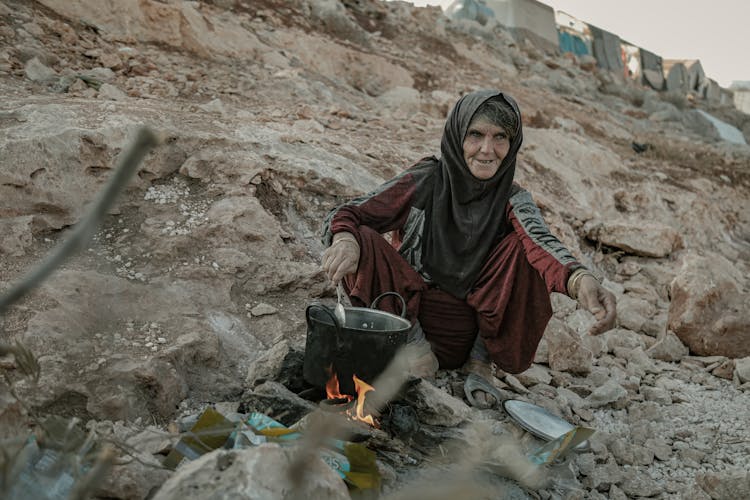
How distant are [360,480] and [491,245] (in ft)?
5.28

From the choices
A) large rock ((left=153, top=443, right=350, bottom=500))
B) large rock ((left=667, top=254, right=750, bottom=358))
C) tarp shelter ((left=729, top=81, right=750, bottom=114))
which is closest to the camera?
large rock ((left=153, top=443, right=350, bottom=500))

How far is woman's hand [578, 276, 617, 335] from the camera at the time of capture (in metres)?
1.98

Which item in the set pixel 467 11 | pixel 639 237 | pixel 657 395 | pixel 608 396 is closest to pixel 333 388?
pixel 608 396

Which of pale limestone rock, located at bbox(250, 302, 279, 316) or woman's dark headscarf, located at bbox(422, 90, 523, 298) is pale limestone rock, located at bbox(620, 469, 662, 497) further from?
pale limestone rock, located at bbox(250, 302, 279, 316)

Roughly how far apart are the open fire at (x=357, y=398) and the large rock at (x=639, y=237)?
3.93 meters

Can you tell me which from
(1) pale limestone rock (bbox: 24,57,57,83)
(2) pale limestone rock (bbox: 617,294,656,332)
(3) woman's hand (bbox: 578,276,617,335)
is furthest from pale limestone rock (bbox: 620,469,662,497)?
(1) pale limestone rock (bbox: 24,57,57,83)

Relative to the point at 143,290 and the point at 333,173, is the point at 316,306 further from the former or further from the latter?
the point at 333,173

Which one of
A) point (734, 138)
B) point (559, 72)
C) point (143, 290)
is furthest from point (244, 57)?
point (734, 138)

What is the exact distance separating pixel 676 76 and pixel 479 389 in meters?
25.5

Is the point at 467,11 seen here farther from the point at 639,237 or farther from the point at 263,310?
the point at 263,310

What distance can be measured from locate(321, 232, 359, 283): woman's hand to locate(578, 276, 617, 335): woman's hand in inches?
34.4

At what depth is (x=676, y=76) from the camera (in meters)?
23.8

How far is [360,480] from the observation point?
4.87 ft

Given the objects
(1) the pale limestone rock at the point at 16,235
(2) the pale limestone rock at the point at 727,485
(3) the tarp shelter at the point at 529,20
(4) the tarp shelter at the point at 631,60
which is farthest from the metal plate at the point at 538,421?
(4) the tarp shelter at the point at 631,60
